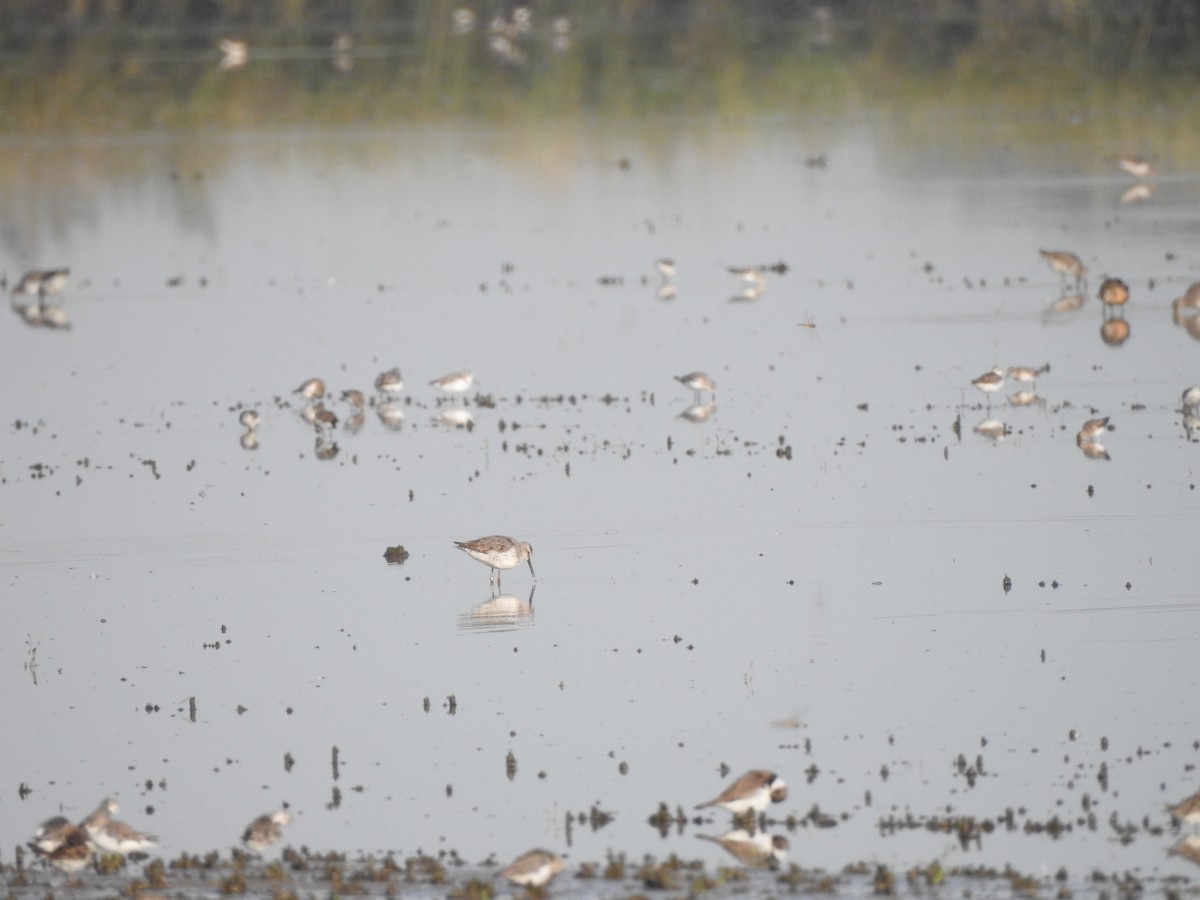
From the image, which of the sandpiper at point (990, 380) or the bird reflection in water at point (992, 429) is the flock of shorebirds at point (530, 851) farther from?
the sandpiper at point (990, 380)

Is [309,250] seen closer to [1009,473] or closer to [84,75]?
[1009,473]

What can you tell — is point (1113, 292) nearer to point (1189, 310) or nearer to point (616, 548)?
point (1189, 310)

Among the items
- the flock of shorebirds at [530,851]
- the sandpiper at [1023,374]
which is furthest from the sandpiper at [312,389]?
the flock of shorebirds at [530,851]

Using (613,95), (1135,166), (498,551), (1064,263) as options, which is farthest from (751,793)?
(613,95)

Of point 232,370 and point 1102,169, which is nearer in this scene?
point 232,370

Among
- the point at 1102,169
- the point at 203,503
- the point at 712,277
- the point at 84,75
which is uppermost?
the point at 84,75

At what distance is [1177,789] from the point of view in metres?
13.2

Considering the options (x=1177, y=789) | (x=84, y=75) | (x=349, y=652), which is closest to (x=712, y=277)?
(x=349, y=652)

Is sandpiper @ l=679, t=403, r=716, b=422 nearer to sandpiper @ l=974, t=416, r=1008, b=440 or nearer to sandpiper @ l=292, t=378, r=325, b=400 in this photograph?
sandpiper @ l=974, t=416, r=1008, b=440

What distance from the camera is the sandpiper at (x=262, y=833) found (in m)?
12.6

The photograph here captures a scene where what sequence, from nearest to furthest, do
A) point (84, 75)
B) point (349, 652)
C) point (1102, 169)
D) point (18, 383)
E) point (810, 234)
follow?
point (349, 652) → point (18, 383) → point (810, 234) → point (1102, 169) → point (84, 75)

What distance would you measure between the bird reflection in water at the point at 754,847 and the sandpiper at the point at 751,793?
0.16 metres

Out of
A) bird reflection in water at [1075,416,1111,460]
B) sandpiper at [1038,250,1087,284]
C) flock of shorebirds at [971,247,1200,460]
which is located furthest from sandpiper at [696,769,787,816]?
sandpiper at [1038,250,1087,284]

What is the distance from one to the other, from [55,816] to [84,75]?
2933 inches
